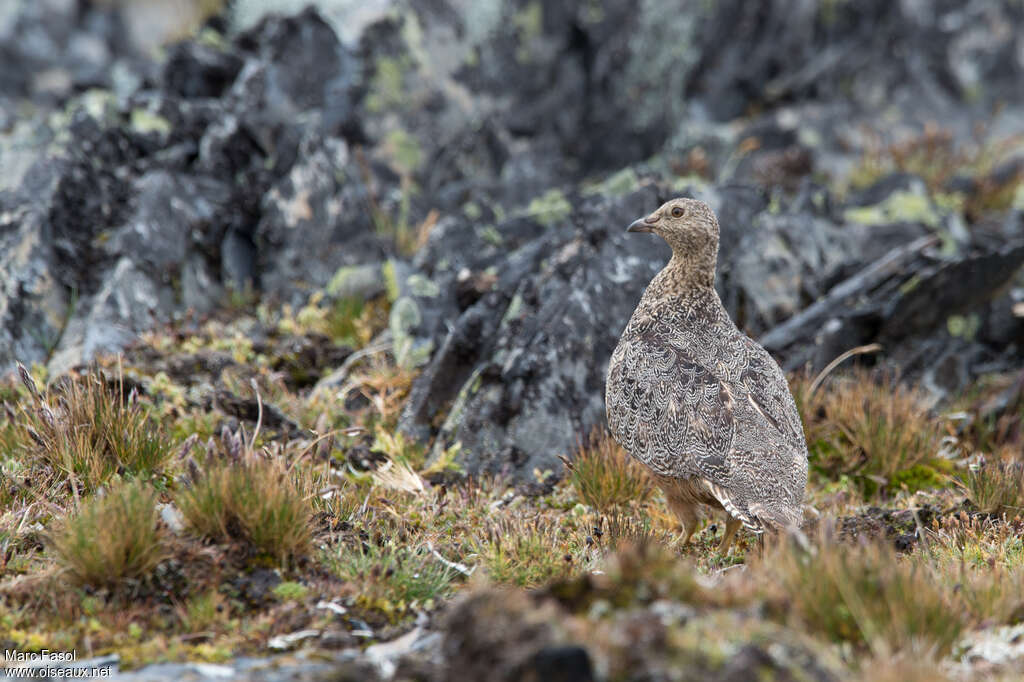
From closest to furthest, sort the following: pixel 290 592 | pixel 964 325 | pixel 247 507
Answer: pixel 290 592, pixel 247 507, pixel 964 325

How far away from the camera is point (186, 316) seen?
9.78 m

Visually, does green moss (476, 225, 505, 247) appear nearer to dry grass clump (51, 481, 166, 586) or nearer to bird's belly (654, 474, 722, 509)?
bird's belly (654, 474, 722, 509)

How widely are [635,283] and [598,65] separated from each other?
23.9ft

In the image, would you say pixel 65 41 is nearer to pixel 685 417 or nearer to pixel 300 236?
pixel 300 236

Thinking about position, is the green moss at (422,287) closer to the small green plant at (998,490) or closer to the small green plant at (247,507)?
the small green plant at (247,507)

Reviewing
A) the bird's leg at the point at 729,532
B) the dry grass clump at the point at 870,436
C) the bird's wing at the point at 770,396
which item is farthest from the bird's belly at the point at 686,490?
the dry grass clump at the point at 870,436

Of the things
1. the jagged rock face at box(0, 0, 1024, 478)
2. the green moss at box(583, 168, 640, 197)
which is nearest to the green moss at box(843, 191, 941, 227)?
the jagged rock face at box(0, 0, 1024, 478)

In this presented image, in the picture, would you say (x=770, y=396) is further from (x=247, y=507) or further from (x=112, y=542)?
(x=112, y=542)

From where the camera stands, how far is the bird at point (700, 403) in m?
5.88

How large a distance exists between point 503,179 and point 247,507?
27.1ft

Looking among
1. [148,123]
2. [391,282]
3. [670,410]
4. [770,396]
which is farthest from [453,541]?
[148,123]

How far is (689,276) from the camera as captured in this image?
710 cm

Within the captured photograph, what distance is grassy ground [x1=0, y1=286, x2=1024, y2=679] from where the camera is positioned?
3963mm

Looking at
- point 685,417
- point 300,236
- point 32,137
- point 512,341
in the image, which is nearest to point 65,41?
point 32,137
